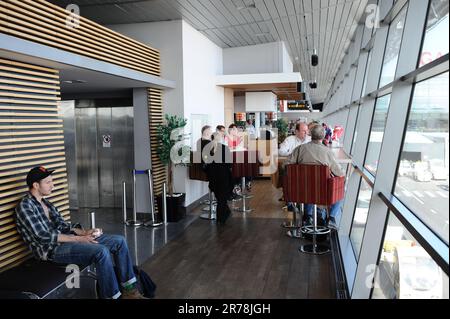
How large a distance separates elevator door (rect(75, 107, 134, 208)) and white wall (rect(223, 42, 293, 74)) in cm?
357

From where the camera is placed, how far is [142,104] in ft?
24.0

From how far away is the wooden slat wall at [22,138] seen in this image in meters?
3.86

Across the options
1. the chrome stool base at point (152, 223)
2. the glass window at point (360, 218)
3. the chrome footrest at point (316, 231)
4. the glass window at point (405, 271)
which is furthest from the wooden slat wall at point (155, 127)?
the glass window at point (405, 271)

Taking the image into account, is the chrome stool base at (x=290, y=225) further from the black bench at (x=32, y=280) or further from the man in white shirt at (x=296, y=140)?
the black bench at (x=32, y=280)

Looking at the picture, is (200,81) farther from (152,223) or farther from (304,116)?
(304,116)

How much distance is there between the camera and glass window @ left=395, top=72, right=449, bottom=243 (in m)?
2.08

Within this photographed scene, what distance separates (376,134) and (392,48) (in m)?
1.00

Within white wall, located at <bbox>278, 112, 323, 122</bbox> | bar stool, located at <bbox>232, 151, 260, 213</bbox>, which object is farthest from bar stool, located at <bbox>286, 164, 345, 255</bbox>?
white wall, located at <bbox>278, 112, 323, 122</bbox>

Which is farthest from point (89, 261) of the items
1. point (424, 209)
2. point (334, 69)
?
point (334, 69)

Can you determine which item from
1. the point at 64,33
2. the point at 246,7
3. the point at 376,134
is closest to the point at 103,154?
the point at 64,33

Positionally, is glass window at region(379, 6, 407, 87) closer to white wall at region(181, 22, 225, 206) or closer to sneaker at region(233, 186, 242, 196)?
white wall at region(181, 22, 225, 206)

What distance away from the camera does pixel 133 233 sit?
6496 mm
